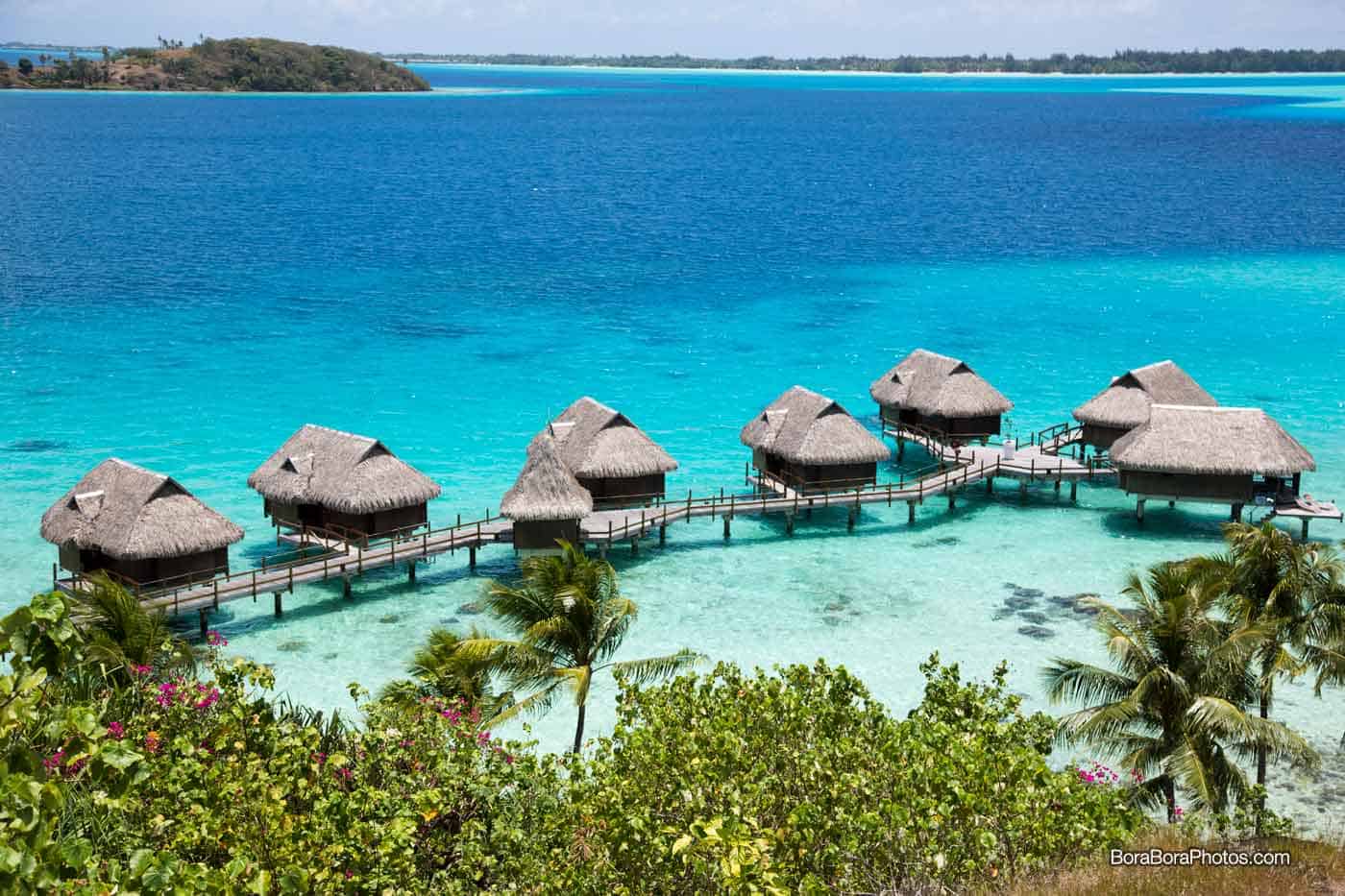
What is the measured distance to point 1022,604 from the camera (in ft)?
102

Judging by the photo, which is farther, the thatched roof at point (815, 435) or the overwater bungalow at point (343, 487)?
the thatched roof at point (815, 435)

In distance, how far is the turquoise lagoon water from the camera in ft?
101

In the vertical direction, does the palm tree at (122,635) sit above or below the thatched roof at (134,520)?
above

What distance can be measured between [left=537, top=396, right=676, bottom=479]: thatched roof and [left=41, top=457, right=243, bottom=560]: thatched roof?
8.94 metres

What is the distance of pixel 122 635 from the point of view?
20.4 m

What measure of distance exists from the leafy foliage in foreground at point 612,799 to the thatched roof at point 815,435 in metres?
20.7

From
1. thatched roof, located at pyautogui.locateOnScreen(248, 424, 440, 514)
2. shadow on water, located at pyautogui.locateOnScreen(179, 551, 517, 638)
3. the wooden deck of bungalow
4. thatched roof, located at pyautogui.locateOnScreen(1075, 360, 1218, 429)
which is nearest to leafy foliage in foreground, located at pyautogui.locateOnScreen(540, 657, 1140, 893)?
the wooden deck of bungalow

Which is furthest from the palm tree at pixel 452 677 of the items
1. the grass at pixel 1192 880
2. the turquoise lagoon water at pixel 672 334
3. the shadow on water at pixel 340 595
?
the shadow on water at pixel 340 595

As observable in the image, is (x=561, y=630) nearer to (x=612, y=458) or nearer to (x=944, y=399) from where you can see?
(x=612, y=458)

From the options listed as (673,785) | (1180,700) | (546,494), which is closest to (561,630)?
(673,785)

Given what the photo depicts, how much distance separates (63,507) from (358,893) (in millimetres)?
20768

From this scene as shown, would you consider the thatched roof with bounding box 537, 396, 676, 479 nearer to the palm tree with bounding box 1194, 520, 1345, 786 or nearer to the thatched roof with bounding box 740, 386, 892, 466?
the thatched roof with bounding box 740, 386, 892, 466

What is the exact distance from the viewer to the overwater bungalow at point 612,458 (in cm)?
3541

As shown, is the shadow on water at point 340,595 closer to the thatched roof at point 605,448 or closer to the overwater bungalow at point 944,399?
the thatched roof at point 605,448
